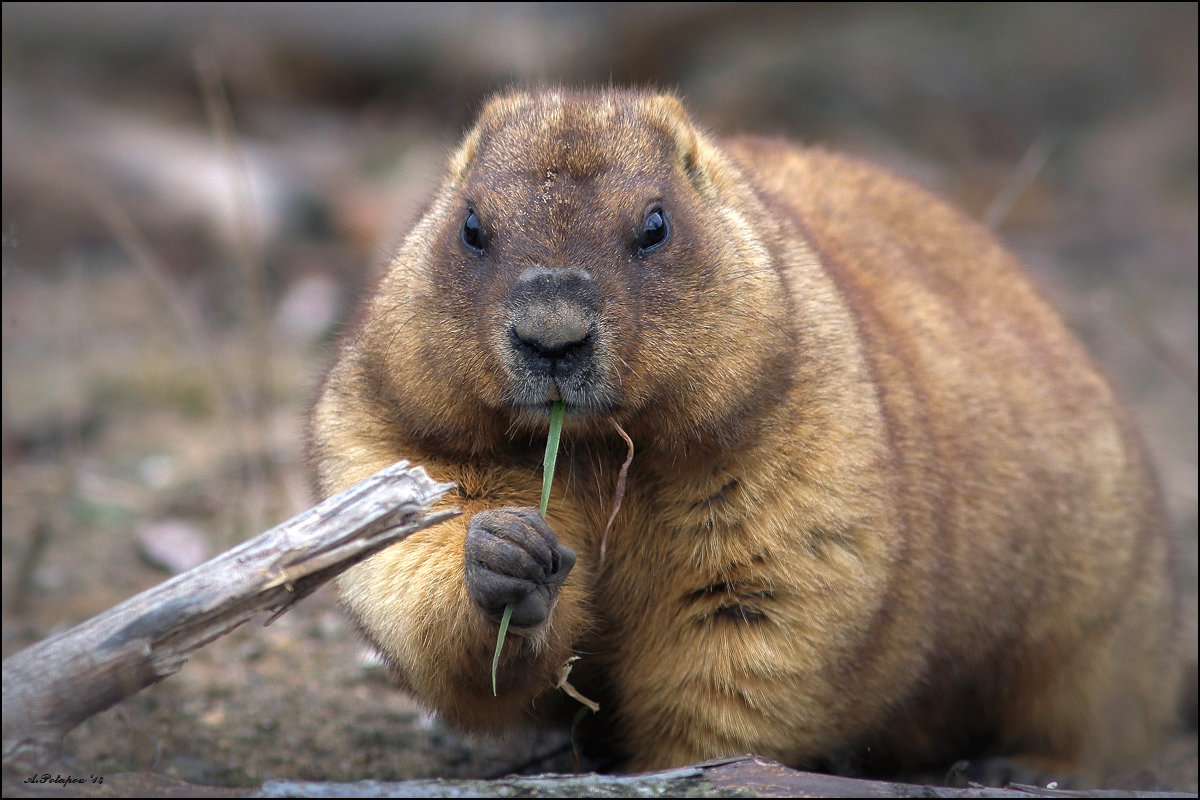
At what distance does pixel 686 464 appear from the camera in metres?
4.88

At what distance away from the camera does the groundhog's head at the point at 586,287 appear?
425cm

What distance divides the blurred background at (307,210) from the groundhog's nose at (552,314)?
8.69ft

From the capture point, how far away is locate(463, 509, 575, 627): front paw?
417 cm

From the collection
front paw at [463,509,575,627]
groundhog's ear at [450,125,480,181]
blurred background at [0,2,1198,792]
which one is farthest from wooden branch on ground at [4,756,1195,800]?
groundhog's ear at [450,125,480,181]

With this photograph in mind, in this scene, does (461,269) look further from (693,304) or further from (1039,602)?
(1039,602)

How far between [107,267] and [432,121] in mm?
4218

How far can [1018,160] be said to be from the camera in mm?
14906

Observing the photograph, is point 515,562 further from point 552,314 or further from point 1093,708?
point 1093,708

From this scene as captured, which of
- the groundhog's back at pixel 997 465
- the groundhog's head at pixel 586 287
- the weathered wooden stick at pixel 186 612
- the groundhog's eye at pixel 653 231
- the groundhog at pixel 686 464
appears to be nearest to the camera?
the weathered wooden stick at pixel 186 612

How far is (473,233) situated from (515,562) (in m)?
1.37

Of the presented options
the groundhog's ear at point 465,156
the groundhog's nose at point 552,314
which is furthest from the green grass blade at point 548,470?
the groundhog's ear at point 465,156

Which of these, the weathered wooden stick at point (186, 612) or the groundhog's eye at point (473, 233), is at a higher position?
the groundhog's eye at point (473, 233)

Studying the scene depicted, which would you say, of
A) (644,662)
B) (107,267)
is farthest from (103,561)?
(107,267)

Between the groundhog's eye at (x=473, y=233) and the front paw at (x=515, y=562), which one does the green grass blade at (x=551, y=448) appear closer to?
the front paw at (x=515, y=562)
